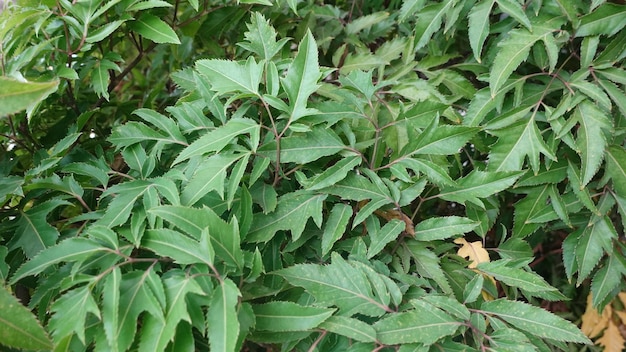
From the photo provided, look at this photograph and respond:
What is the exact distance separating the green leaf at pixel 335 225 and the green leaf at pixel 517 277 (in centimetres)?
23

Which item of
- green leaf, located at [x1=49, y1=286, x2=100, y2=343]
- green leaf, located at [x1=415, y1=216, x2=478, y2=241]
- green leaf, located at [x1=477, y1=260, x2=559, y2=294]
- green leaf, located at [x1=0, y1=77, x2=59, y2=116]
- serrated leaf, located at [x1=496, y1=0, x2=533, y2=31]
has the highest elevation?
serrated leaf, located at [x1=496, y1=0, x2=533, y2=31]

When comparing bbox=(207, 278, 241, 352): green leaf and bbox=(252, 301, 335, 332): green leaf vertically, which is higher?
bbox=(207, 278, 241, 352): green leaf

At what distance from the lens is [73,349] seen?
581 mm

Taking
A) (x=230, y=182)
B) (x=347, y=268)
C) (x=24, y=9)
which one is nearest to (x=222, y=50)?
(x=24, y=9)

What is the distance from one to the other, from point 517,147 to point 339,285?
0.41 metres

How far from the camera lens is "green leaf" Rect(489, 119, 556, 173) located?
2.70ft

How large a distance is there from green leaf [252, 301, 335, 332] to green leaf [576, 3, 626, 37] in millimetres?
671

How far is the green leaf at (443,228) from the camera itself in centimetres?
73

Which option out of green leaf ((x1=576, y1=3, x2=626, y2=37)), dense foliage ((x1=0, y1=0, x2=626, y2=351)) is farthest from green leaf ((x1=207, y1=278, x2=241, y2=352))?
green leaf ((x1=576, y1=3, x2=626, y2=37))

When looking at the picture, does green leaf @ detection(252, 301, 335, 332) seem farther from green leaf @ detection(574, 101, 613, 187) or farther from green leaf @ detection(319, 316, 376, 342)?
green leaf @ detection(574, 101, 613, 187)

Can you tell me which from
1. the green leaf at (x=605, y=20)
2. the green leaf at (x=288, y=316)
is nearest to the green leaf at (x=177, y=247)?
the green leaf at (x=288, y=316)

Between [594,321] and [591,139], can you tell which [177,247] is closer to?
[591,139]

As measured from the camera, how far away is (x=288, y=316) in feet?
2.08

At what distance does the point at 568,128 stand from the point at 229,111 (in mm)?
600
